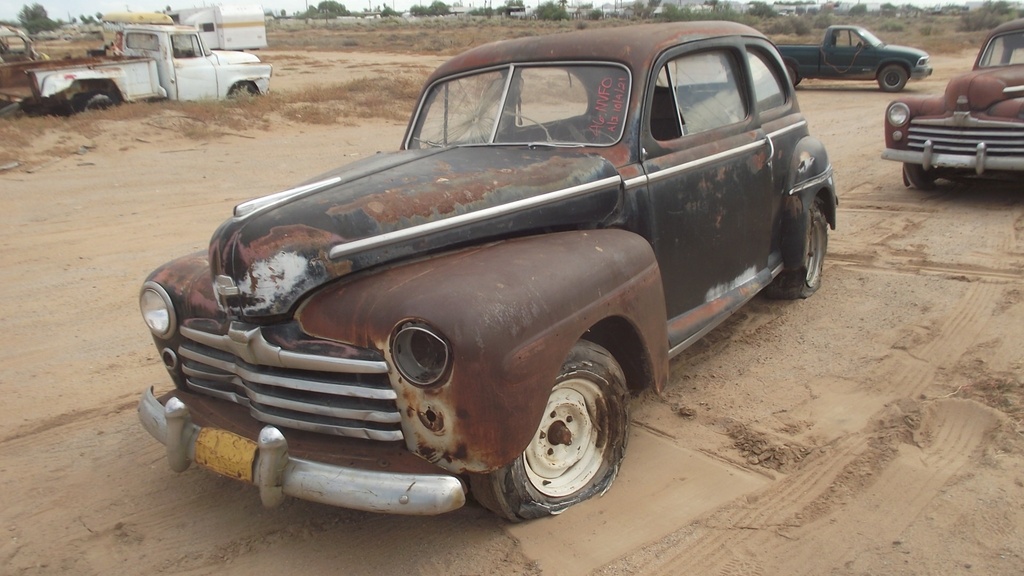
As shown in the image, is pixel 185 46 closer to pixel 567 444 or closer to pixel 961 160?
pixel 961 160

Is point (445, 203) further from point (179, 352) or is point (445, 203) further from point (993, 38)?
point (993, 38)

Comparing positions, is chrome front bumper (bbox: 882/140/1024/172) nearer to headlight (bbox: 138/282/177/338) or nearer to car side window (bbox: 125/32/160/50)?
headlight (bbox: 138/282/177/338)

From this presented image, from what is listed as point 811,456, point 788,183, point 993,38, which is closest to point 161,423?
point 811,456

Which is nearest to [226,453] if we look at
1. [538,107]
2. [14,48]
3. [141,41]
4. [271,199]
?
[271,199]

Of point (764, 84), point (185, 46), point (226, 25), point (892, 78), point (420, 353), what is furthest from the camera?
point (226, 25)

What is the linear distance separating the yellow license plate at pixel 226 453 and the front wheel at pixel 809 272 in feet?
12.4

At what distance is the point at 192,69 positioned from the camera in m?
15.2

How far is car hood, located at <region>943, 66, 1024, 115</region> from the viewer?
7.88 meters

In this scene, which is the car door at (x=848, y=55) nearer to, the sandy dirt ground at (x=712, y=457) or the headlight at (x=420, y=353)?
the sandy dirt ground at (x=712, y=457)

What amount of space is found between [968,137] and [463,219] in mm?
6737

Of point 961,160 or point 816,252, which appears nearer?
point 816,252

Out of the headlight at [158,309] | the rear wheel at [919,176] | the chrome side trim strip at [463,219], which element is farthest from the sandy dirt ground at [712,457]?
the rear wheel at [919,176]

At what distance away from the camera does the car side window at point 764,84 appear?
4.86 meters

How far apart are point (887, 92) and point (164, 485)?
63.5 feet
